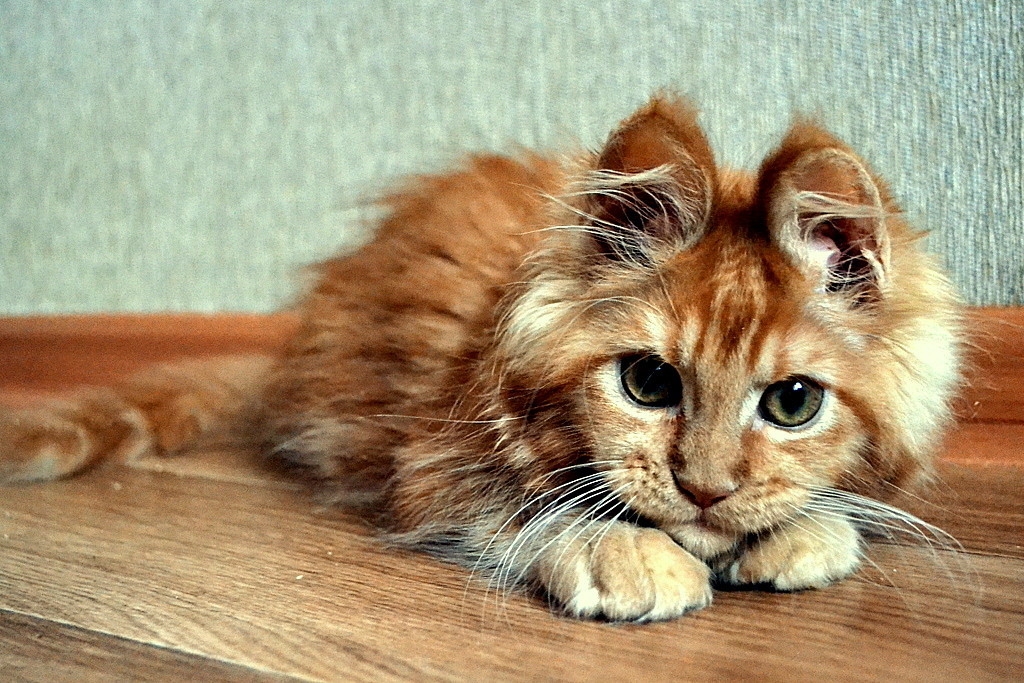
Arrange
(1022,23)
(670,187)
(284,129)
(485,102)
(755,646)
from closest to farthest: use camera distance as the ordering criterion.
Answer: (755,646)
(670,187)
(1022,23)
(485,102)
(284,129)

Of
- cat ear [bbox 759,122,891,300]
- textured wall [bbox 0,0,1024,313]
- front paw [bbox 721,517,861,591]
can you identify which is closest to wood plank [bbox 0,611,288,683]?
front paw [bbox 721,517,861,591]

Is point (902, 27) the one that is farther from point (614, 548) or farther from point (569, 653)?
point (569, 653)

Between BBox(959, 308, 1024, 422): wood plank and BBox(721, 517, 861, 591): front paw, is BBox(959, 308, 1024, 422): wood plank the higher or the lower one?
the higher one

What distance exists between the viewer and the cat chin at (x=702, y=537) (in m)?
0.99

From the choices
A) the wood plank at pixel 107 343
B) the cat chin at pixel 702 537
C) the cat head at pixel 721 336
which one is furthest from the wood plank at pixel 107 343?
the cat chin at pixel 702 537

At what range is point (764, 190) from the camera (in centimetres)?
98

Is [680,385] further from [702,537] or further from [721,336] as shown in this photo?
[702,537]

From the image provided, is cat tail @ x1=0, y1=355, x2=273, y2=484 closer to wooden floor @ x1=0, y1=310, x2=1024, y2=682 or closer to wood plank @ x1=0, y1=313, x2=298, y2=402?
wooden floor @ x1=0, y1=310, x2=1024, y2=682

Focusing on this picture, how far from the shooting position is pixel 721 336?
0.97 meters

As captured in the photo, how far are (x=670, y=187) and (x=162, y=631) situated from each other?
76 cm

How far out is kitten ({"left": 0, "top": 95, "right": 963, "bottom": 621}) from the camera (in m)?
0.97

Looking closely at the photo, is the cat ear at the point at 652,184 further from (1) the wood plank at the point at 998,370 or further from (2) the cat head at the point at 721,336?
(1) the wood plank at the point at 998,370

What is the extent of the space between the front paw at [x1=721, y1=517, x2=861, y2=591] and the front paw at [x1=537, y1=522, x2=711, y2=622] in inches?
2.1

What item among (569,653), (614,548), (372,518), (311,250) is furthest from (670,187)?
(311,250)
